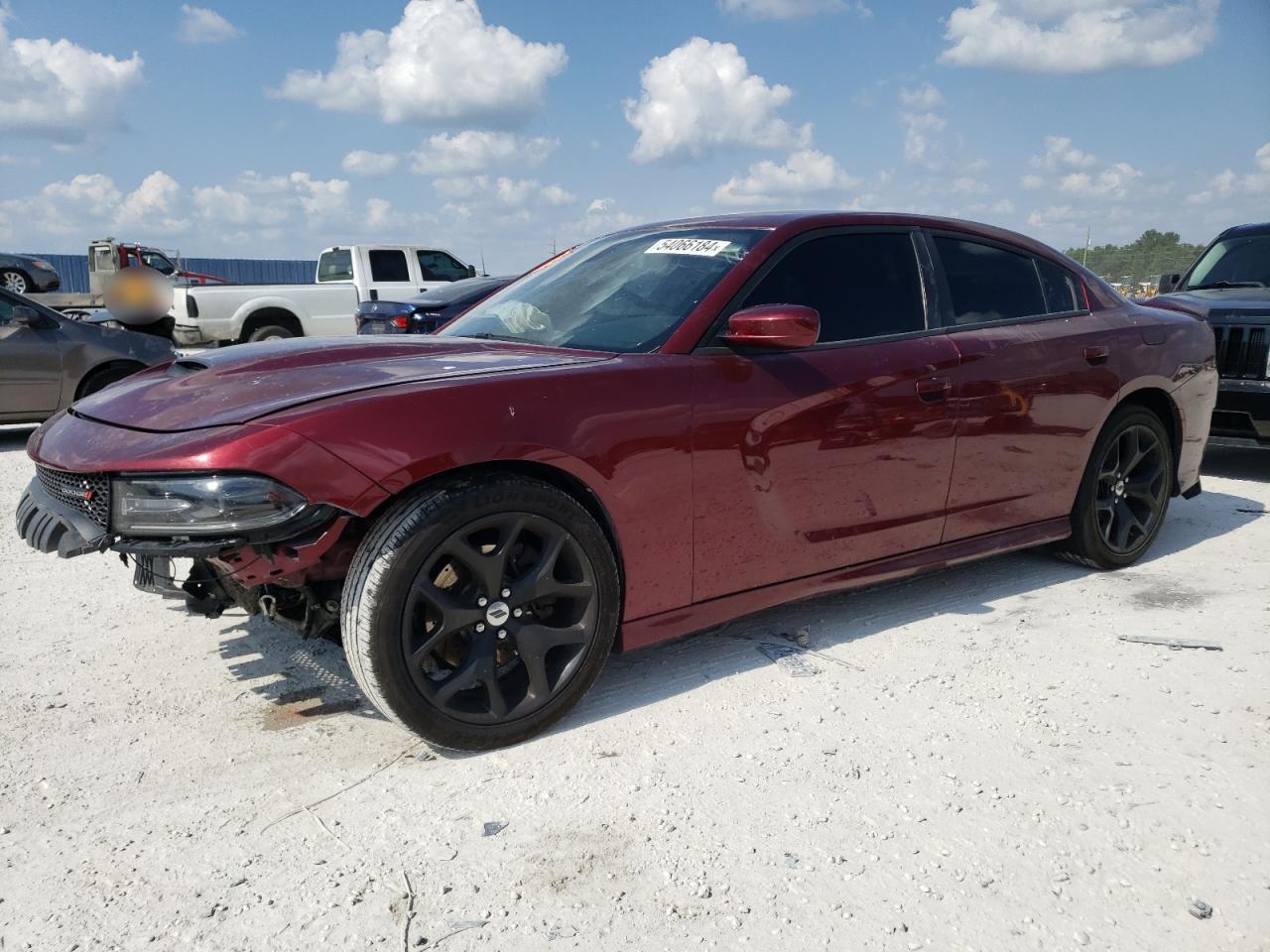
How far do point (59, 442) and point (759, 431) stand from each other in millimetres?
2118

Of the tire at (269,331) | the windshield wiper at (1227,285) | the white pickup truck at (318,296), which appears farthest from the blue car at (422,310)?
the windshield wiper at (1227,285)

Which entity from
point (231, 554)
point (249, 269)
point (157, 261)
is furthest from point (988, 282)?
point (249, 269)

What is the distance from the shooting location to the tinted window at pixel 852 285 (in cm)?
342

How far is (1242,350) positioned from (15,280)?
22075 mm

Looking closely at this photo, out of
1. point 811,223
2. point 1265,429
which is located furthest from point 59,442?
point 1265,429

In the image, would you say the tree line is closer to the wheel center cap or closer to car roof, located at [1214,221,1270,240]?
car roof, located at [1214,221,1270,240]

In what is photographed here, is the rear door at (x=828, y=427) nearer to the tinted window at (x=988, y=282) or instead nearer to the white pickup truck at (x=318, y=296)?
the tinted window at (x=988, y=282)

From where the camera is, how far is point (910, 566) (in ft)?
12.2

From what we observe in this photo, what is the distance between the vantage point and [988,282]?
407 cm

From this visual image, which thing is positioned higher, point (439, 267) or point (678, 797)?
point (439, 267)

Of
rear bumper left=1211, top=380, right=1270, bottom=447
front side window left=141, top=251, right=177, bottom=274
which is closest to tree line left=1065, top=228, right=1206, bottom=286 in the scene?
rear bumper left=1211, top=380, right=1270, bottom=447

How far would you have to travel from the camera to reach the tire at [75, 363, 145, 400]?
8.58 meters

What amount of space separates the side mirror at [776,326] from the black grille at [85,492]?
1882 millimetres

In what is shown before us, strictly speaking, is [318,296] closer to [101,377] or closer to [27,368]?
[101,377]
